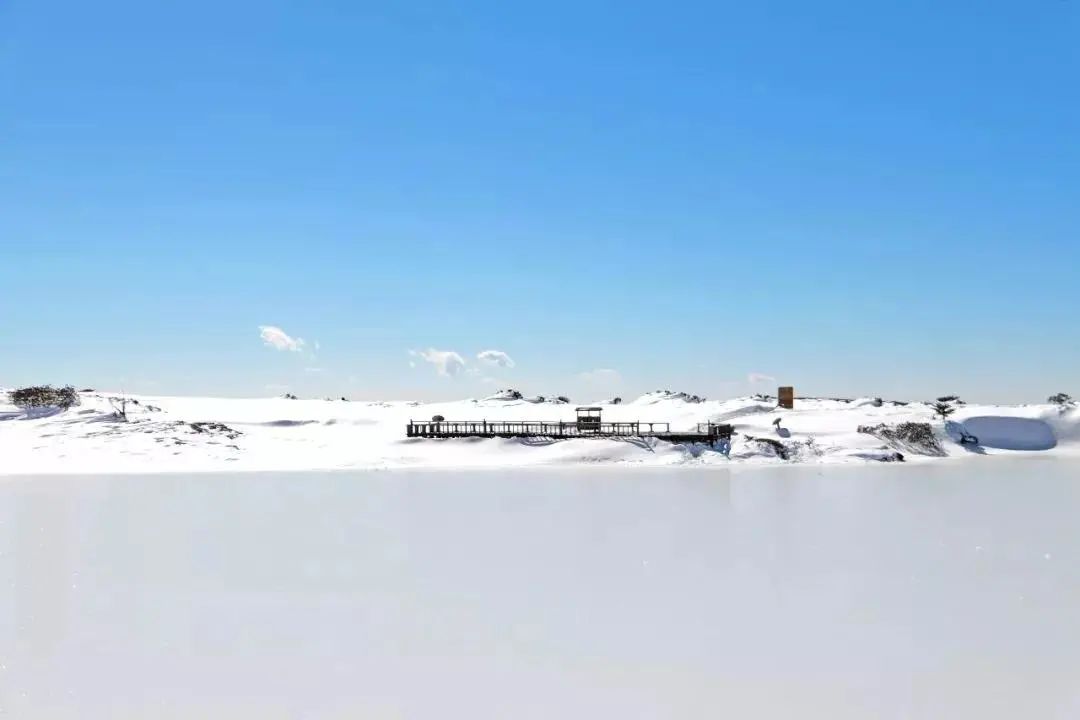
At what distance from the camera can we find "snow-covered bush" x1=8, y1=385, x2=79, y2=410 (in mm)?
63406

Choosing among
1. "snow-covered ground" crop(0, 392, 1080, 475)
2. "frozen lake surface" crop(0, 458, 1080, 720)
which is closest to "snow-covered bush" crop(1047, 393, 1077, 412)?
"snow-covered ground" crop(0, 392, 1080, 475)

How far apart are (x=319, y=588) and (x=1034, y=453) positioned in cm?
6445

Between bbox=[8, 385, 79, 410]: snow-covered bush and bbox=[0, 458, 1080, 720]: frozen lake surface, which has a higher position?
bbox=[8, 385, 79, 410]: snow-covered bush

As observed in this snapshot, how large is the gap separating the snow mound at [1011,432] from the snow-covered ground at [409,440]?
100 mm

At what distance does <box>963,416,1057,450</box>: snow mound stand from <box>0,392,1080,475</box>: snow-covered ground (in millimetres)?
100

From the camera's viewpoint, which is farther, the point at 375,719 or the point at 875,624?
the point at 875,624

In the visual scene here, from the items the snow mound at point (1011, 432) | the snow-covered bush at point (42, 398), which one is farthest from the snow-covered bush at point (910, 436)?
the snow-covered bush at point (42, 398)

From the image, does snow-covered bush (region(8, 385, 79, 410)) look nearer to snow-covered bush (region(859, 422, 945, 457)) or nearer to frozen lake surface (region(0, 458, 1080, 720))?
frozen lake surface (region(0, 458, 1080, 720))

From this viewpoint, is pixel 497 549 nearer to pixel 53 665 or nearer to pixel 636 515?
pixel 636 515

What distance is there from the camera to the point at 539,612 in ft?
47.1

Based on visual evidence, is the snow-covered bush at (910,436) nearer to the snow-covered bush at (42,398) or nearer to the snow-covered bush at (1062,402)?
the snow-covered bush at (1062,402)

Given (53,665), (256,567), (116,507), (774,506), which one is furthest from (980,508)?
(116,507)

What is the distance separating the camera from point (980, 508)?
2884 centimetres

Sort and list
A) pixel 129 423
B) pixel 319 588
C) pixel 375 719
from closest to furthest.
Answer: pixel 375 719
pixel 319 588
pixel 129 423
